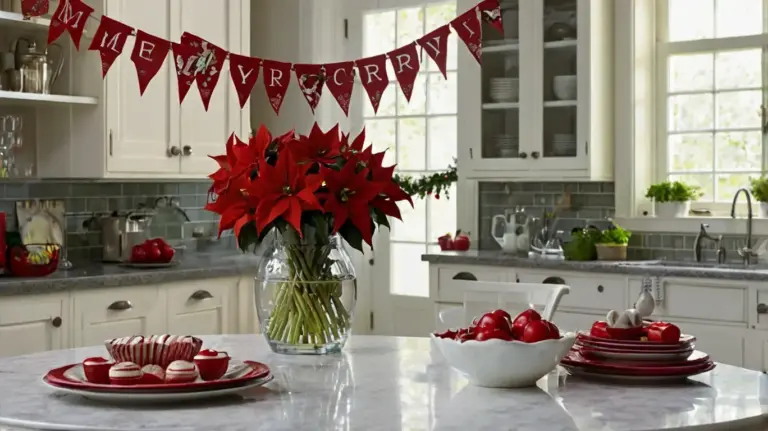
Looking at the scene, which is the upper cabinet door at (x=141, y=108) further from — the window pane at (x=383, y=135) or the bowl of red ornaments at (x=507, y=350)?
the bowl of red ornaments at (x=507, y=350)

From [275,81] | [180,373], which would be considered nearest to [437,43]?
[275,81]

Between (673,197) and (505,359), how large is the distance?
311cm

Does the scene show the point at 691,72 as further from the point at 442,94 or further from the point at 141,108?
the point at 141,108

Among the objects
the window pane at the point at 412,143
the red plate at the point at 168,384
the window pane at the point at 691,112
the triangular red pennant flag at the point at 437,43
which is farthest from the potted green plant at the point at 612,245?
the red plate at the point at 168,384

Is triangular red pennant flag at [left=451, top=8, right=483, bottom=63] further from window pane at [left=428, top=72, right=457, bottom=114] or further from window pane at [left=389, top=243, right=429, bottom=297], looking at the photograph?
window pane at [left=389, top=243, right=429, bottom=297]

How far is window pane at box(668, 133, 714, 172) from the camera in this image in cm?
506

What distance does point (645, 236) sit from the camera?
511 centimetres

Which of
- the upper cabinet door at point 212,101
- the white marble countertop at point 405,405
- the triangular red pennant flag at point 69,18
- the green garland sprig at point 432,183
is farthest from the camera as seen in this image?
the green garland sprig at point 432,183

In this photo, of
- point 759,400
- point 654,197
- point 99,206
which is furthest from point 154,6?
point 759,400

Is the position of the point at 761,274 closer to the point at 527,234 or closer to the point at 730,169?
the point at 730,169

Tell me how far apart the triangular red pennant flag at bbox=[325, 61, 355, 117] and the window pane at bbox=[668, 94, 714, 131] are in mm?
1876

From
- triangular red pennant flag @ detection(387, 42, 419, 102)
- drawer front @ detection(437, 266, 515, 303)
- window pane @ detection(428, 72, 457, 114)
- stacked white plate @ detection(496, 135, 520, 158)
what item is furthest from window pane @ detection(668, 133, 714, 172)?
triangular red pennant flag @ detection(387, 42, 419, 102)

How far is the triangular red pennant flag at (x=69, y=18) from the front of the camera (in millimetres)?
3719

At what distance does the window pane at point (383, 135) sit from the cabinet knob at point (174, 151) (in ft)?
3.78
